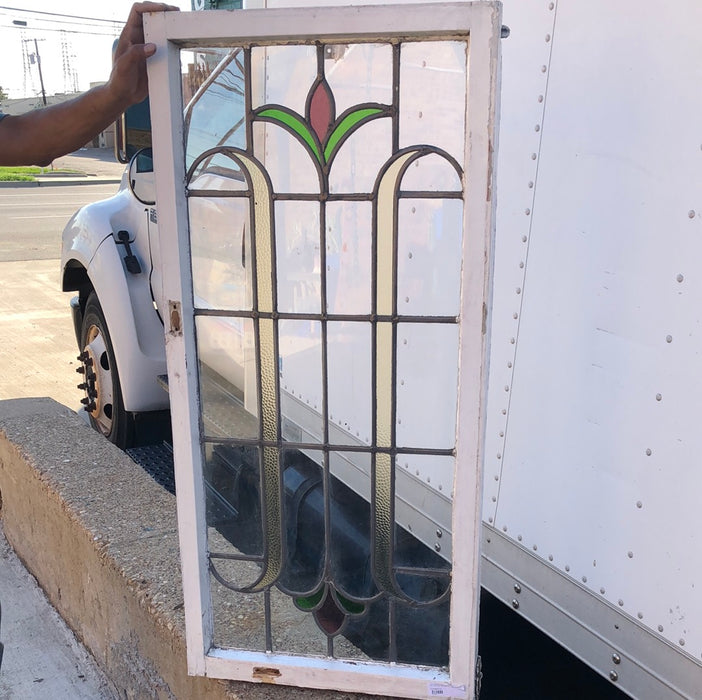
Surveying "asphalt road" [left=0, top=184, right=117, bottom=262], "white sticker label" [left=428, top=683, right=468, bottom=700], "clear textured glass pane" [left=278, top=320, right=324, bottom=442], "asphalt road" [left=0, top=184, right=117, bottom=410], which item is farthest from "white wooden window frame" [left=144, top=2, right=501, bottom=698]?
"asphalt road" [left=0, top=184, right=117, bottom=262]

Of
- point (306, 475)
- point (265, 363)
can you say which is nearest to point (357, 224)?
point (265, 363)

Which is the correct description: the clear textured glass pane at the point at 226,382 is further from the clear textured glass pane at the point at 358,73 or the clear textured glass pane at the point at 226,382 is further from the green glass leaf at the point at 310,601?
the clear textured glass pane at the point at 358,73

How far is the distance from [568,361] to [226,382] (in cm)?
80

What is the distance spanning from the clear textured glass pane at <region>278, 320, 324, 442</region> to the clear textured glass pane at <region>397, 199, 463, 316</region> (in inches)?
9.1

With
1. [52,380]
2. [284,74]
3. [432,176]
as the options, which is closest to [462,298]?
[432,176]

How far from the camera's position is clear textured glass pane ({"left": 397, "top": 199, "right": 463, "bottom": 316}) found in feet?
5.70

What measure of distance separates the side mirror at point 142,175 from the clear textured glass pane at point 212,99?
70.0 inches

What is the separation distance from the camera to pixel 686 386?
62.6 inches

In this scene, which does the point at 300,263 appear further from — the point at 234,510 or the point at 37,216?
the point at 37,216

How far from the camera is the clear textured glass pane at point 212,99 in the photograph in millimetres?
1799

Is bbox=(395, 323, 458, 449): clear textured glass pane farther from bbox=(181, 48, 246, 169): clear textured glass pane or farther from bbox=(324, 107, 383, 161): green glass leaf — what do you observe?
bbox=(181, 48, 246, 169): clear textured glass pane

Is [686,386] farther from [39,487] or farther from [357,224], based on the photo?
[39,487]

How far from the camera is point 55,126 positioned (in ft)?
5.97

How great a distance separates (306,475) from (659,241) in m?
0.94
